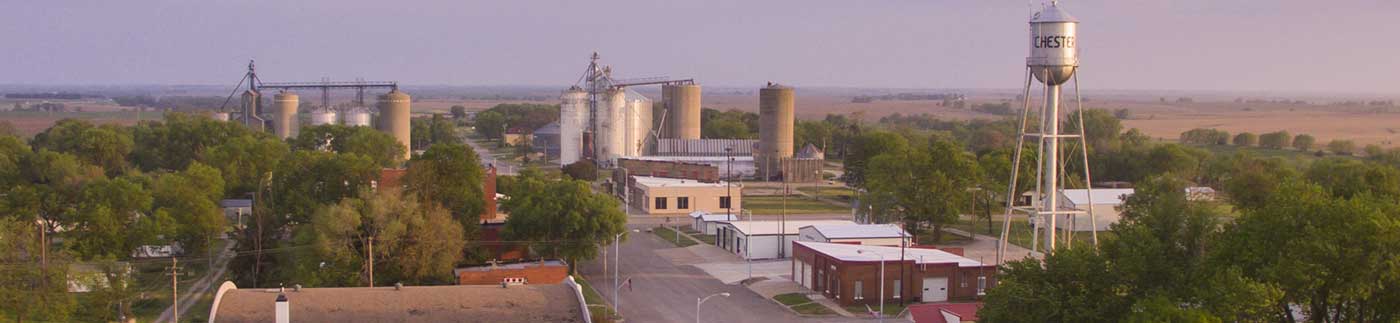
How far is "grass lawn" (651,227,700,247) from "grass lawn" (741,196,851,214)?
893 centimetres

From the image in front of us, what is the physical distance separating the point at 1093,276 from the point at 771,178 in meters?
61.3

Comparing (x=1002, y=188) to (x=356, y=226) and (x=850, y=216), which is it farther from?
(x=356, y=226)

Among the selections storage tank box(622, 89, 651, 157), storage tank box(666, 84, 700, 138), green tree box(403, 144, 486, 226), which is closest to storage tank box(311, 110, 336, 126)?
storage tank box(622, 89, 651, 157)

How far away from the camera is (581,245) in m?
42.5

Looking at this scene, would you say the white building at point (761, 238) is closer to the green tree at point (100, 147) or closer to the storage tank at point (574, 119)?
the storage tank at point (574, 119)

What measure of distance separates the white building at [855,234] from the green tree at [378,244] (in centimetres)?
1352

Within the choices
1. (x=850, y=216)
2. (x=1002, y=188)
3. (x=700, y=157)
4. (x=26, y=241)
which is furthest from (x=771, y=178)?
(x=26, y=241)

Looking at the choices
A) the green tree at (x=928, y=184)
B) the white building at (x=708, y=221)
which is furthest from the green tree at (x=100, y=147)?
the green tree at (x=928, y=184)

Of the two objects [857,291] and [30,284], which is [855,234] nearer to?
[857,291]

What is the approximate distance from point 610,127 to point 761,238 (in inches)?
1722

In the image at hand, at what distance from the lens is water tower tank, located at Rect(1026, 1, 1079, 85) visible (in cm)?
3425

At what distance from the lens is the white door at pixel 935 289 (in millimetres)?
38531

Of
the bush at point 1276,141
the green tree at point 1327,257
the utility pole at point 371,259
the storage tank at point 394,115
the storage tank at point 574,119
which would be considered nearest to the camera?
the green tree at point 1327,257

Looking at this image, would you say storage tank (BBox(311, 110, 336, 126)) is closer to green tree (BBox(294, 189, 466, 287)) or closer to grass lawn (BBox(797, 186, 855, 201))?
grass lawn (BBox(797, 186, 855, 201))
